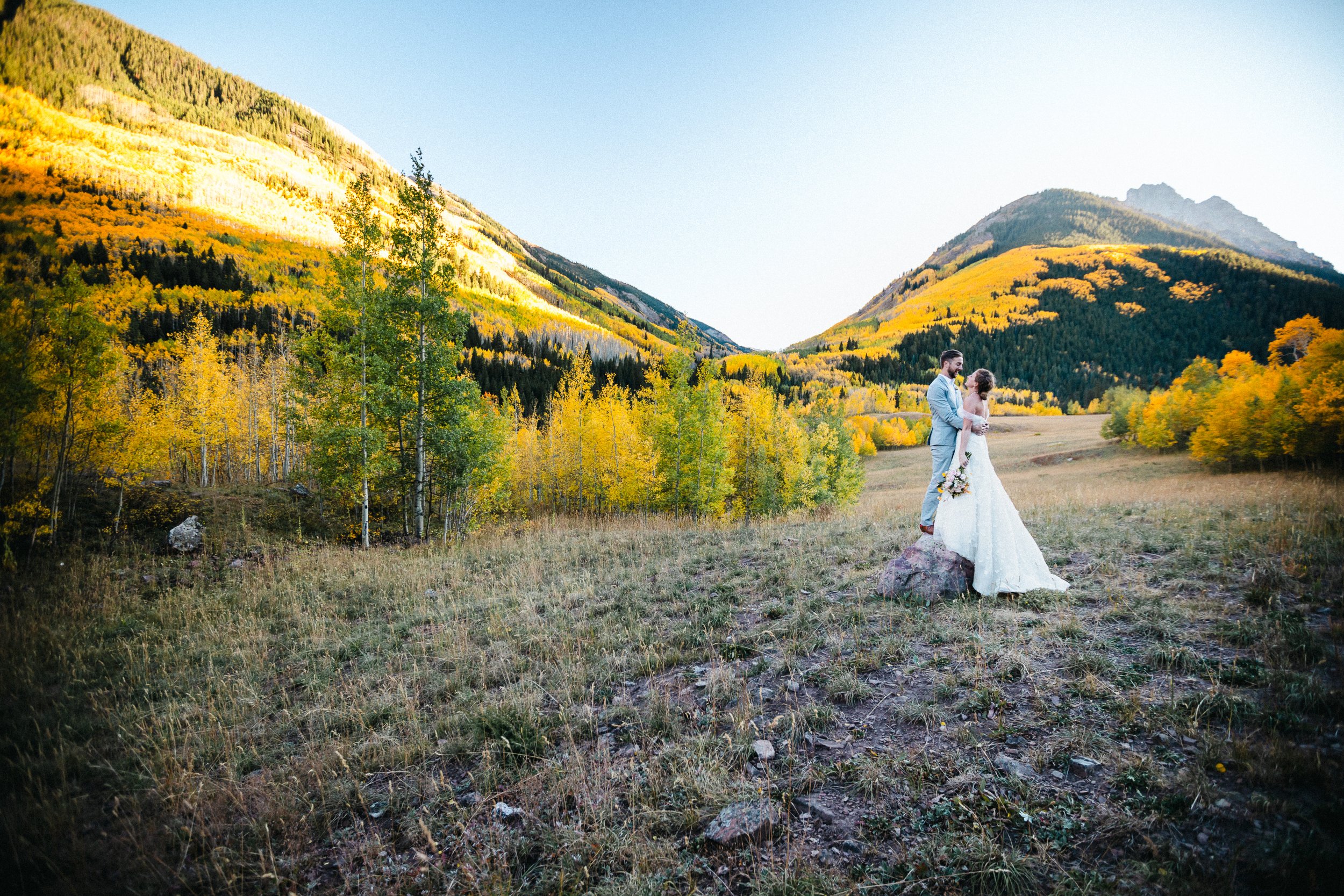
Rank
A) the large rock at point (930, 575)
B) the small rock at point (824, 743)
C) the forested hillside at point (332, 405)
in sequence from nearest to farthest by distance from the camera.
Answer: the small rock at point (824, 743) → the large rock at point (930, 575) → the forested hillside at point (332, 405)

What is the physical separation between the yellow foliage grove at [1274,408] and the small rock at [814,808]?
3838 cm

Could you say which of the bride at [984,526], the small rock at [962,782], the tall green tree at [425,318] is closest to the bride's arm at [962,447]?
the bride at [984,526]

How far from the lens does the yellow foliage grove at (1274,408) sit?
2445 cm

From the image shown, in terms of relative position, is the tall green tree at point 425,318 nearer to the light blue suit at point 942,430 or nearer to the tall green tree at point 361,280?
the tall green tree at point 361,280

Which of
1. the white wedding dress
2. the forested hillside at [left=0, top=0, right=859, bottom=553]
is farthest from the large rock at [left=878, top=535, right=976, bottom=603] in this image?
the forested hillside at [left=0, top=0, right=859, bottom=553]

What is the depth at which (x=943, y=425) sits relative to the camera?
7598mm

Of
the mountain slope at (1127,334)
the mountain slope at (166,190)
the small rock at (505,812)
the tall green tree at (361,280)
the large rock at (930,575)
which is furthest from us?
the mountain slope at (1127,334)

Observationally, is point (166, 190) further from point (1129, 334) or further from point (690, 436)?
point (1129, 334)

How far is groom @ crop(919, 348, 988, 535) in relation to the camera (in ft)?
24.2

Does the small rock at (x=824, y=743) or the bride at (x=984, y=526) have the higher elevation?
the bride at (x=984, y=526)

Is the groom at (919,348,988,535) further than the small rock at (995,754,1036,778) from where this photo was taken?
Yes

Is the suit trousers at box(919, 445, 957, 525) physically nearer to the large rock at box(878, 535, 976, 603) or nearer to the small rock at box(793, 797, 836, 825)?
the large rock at box(878, 535, 976, 603)

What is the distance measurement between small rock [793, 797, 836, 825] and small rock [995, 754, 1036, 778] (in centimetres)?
137

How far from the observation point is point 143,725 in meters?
5.23
